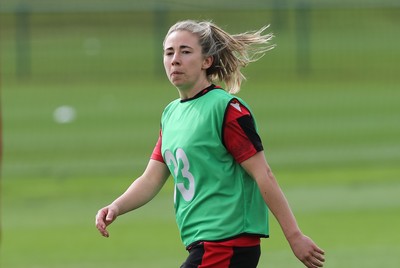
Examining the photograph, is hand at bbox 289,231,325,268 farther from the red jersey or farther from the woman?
the red jersey

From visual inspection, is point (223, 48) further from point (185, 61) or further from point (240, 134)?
point (240, 134)

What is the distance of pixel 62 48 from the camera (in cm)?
3019

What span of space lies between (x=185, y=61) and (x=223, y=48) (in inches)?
10.3

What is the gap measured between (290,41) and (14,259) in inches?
674

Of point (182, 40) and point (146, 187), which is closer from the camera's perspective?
point (182, 40)

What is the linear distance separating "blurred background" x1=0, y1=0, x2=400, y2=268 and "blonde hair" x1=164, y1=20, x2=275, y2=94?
473 centimetres

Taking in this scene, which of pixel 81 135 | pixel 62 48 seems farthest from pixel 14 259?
pixel 62 48

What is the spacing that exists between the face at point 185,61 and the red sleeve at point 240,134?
1.11ft

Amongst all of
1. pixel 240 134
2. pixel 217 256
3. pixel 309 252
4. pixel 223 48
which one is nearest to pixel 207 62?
pixel 223 48

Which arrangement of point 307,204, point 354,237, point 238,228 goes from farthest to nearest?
point 307,204
point 354,237
point 238,228

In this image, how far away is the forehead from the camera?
19.9 feet

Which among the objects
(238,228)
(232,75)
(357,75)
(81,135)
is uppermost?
(357,75)

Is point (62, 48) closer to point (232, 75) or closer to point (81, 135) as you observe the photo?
point (81, 135)

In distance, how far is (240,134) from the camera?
19.0 ft
